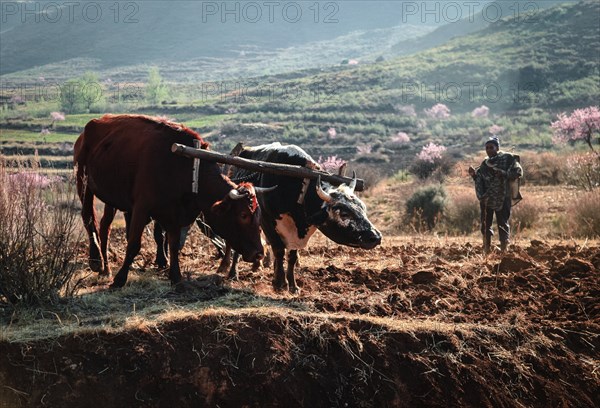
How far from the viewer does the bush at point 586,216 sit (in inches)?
619

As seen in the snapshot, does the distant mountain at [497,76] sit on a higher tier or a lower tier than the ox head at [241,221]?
higher

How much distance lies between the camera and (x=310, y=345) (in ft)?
26.4

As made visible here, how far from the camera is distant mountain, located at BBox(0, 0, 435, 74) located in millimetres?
135000

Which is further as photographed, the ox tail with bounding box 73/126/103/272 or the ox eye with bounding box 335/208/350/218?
the ox tail with bounding box 73/126/103/272

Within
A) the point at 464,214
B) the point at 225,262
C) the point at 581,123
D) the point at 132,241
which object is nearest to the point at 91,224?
the point at 132,241

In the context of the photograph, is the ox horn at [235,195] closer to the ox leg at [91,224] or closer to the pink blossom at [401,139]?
the ox leg at [91,224]

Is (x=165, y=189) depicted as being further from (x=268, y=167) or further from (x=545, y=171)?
(x=545, y=171)

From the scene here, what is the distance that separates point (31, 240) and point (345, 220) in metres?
3.75

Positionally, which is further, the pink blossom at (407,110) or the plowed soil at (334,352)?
the pink blossom at (407,110)

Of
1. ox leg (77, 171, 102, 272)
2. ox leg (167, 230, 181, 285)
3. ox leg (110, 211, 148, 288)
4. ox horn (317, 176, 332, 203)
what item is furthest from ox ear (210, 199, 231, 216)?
ox leg (77, 171, 102, 272)

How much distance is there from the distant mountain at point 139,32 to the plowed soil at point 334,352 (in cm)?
11998

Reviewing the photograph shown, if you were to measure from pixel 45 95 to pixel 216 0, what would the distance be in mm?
→ 126184

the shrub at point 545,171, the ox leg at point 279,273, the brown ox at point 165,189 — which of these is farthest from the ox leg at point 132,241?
the shrub at point 545,171

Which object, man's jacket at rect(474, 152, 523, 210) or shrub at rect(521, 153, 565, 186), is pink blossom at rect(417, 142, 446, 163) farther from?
man's jacket at rect(474, 152, 523, 210)
